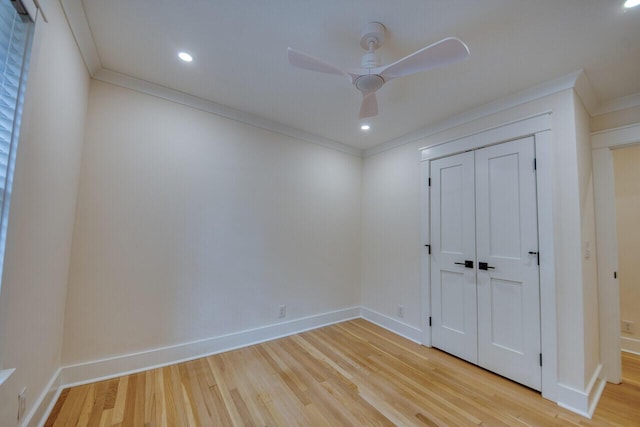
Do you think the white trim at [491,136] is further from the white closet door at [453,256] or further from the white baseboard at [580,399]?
the white baseboard at [580,399]

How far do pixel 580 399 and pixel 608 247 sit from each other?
134cm

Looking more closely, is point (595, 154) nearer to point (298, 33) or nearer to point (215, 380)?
point (298, 33)

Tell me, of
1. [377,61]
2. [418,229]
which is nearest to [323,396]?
[418,229]

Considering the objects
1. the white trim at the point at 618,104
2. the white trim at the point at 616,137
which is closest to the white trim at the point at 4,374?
the white trim at the point at 616,137

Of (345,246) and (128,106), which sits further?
(345,246)

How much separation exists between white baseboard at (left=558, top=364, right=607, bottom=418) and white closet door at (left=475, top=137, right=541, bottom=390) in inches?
6.2

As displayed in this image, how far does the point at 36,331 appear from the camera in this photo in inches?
58.8

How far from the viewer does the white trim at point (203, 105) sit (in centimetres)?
222

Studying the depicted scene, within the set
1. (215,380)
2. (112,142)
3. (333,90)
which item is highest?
(333,90)

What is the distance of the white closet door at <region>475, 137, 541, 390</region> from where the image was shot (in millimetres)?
2158

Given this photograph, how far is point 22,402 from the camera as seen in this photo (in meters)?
1.36

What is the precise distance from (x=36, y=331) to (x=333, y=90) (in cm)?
273

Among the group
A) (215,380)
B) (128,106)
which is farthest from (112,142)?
(215,380)

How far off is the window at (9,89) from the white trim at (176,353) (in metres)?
1.47
